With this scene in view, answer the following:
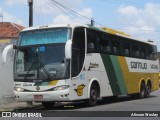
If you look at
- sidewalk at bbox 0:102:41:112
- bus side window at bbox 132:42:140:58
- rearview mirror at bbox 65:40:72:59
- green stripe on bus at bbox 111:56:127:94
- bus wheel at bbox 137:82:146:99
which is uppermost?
bus side window at bbox 132:42:140:58

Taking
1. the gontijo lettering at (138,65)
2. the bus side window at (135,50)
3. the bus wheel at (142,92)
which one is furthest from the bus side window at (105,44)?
the bus wheel at (142,92)

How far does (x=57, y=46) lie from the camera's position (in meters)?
17.0

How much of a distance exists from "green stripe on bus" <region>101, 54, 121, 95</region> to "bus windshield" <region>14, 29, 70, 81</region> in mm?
3230

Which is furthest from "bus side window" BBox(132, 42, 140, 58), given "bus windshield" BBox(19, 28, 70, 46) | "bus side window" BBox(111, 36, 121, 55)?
"bus windshield" BBox(19, 28, 70, 46)

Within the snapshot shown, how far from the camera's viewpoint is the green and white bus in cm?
1670

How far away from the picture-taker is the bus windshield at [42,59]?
1670cm

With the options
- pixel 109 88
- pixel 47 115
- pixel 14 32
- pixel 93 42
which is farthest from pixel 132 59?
pixel 14 32

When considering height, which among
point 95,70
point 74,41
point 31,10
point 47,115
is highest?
point 31,10

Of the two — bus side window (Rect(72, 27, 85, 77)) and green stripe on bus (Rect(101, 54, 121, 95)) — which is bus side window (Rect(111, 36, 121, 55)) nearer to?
green stripe on bus (Rect(101, 54, 121, 95))

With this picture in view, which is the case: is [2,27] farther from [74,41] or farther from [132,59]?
[74,41]

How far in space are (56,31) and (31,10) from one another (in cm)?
614

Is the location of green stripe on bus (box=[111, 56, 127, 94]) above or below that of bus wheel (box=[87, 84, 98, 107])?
above

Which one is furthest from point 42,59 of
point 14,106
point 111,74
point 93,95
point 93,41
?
point 111,74

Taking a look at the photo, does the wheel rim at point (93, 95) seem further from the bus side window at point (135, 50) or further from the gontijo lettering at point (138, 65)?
the bus side window at point (135, 50)
